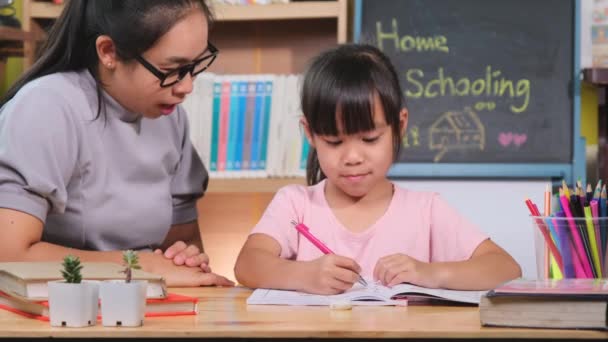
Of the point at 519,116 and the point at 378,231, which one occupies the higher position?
the point at 519,116

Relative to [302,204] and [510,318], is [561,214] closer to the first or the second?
[510,318]

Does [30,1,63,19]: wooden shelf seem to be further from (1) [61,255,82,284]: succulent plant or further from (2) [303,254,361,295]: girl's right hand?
(1) [61,255,82,284]: succulent plant

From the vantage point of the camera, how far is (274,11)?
2822 millimetres

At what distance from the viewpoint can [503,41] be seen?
2.79m

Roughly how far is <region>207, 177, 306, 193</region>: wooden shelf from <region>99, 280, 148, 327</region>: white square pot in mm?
1739

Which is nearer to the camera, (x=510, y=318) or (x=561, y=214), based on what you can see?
(x=510, y=318)

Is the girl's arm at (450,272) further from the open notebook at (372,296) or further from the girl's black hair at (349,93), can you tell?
the girl's black hair at (349,93)

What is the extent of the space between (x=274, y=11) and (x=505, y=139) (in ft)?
2.55

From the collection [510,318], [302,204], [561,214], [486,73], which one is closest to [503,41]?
[486,73]

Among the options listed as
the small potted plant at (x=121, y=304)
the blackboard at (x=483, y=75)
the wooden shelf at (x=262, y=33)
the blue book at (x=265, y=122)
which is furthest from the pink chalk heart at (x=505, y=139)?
the small potted plant at (x=121, y=304)

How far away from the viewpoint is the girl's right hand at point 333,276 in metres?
1.36

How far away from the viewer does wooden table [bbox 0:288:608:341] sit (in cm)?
101

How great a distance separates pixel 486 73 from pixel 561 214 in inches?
58.8

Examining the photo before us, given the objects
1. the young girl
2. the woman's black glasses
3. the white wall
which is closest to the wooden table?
the young girl
